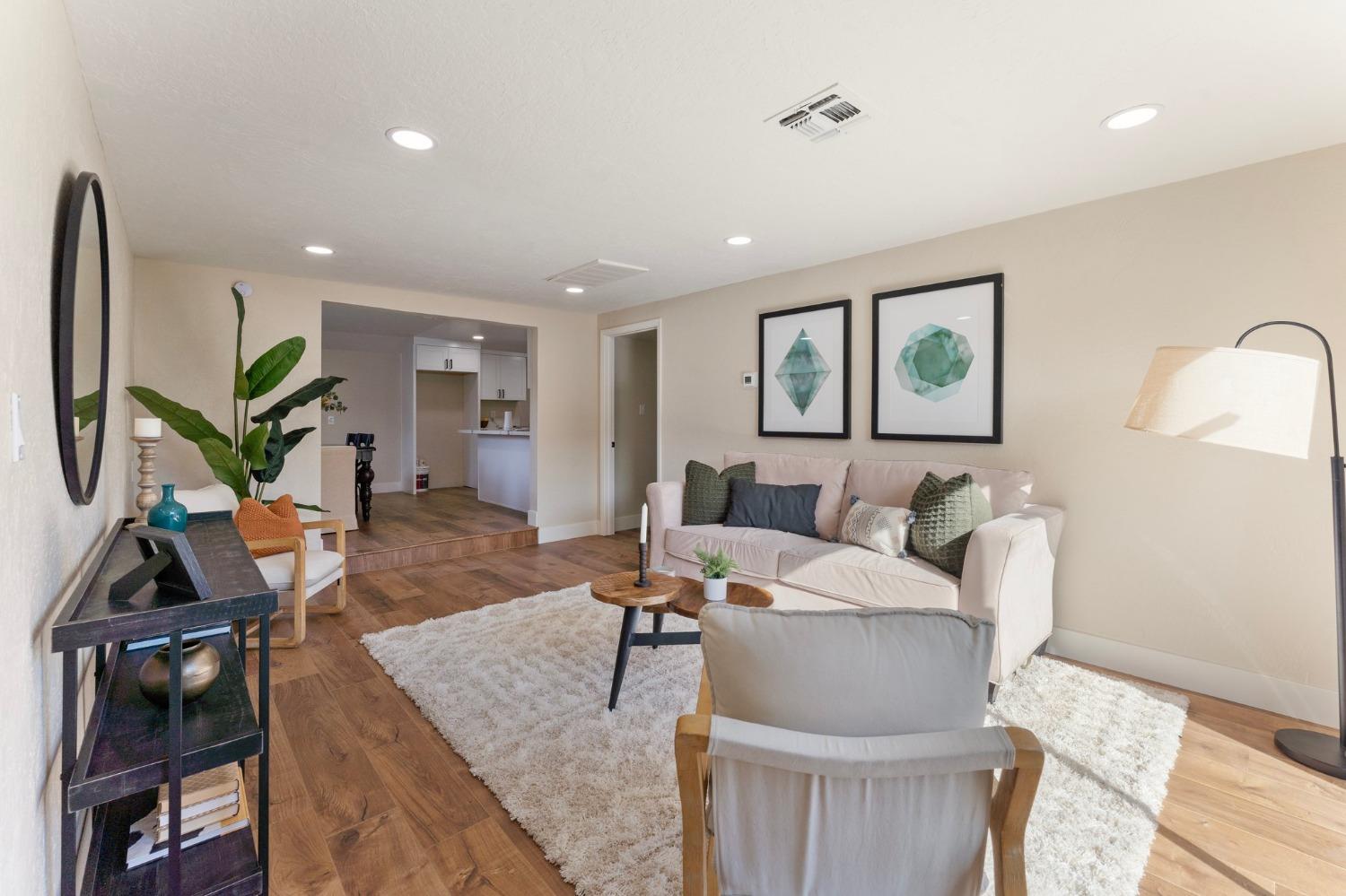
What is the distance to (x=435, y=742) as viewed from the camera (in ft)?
7.29

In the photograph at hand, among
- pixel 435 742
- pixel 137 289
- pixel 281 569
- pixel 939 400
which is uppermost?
pixel 137 289

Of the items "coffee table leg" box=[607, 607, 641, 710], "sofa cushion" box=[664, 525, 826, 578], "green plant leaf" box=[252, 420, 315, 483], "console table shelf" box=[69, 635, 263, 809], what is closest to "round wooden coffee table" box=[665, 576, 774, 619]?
"coffee table leg" box=[607, 607, 641, 710]

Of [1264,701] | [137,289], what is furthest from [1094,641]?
[137,289]

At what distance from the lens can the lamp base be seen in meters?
2.07

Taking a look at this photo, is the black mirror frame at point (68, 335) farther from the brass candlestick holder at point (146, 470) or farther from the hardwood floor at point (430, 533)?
the hardwood floor at point (430, 533)

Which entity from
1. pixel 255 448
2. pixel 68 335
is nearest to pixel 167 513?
pixel 68 335

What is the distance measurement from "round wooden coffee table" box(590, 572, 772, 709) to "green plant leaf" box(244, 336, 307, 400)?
9.01 ft

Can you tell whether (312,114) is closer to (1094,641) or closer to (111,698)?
(111,698)

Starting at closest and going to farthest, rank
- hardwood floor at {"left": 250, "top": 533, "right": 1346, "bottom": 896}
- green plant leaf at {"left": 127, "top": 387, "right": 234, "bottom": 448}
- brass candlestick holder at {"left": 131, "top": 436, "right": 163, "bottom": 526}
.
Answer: hardwood floor at {"left": 250, "top": 533, "right": 1346, "bottom": 896}, brass candlestick holder at {"left": 131, "top": 436, "right": 163, "bottom": 526}, green plant leaf at {"left": 127, "top": 387, "right": 234, "bottom": 448}

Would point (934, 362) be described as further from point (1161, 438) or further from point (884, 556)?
point (884, 556)

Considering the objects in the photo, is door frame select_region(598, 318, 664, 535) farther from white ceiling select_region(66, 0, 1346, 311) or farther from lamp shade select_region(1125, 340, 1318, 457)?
lamp shade select_region(1125, 340, 1318, 457)

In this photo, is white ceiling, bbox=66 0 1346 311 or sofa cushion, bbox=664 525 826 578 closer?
white ceiling, bbox=66 0 1346 311

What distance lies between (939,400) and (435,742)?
3.13 metres

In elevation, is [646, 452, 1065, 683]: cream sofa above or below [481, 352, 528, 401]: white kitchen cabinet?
below
